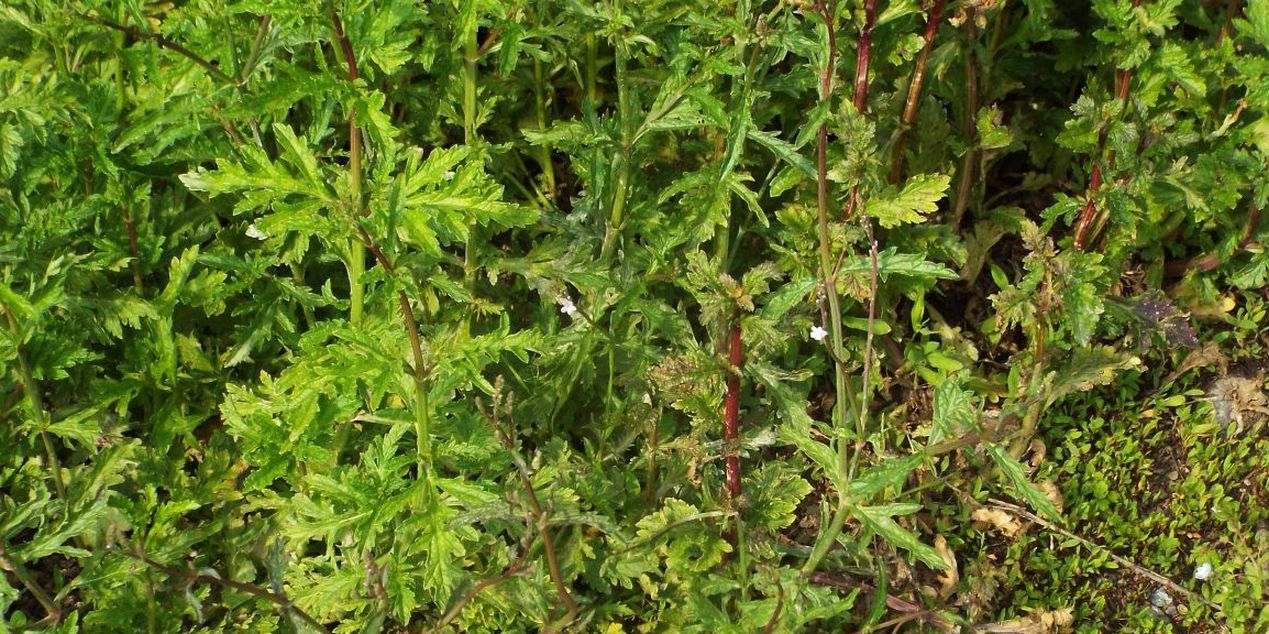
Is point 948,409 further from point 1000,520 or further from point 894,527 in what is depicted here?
point 1000,520

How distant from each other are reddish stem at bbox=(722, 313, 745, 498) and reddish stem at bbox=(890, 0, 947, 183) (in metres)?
0.99

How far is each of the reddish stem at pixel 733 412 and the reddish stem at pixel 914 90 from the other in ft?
3.25

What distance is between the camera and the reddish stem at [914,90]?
3.19 meters

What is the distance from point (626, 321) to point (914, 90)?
1.07 m

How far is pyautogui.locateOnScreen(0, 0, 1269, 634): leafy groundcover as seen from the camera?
2.73m

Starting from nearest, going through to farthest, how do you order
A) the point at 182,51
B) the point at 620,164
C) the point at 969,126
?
the point at 182,51 → the point at 620,164 → the point at 969,126

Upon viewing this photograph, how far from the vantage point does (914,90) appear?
3.38 meters

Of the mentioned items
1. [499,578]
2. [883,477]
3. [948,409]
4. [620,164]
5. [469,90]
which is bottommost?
[499,578]

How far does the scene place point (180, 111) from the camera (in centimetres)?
285

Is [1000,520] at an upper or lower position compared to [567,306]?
lower

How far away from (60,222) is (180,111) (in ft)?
1.69

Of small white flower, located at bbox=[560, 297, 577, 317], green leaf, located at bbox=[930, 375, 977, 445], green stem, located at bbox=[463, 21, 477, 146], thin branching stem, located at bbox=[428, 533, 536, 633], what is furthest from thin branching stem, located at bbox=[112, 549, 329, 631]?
green leaf, located at bbox=[930, 375, 977, 445]

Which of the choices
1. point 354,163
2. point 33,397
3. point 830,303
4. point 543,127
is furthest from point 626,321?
point 33,397

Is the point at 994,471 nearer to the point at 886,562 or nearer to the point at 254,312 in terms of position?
the point at 886,562
